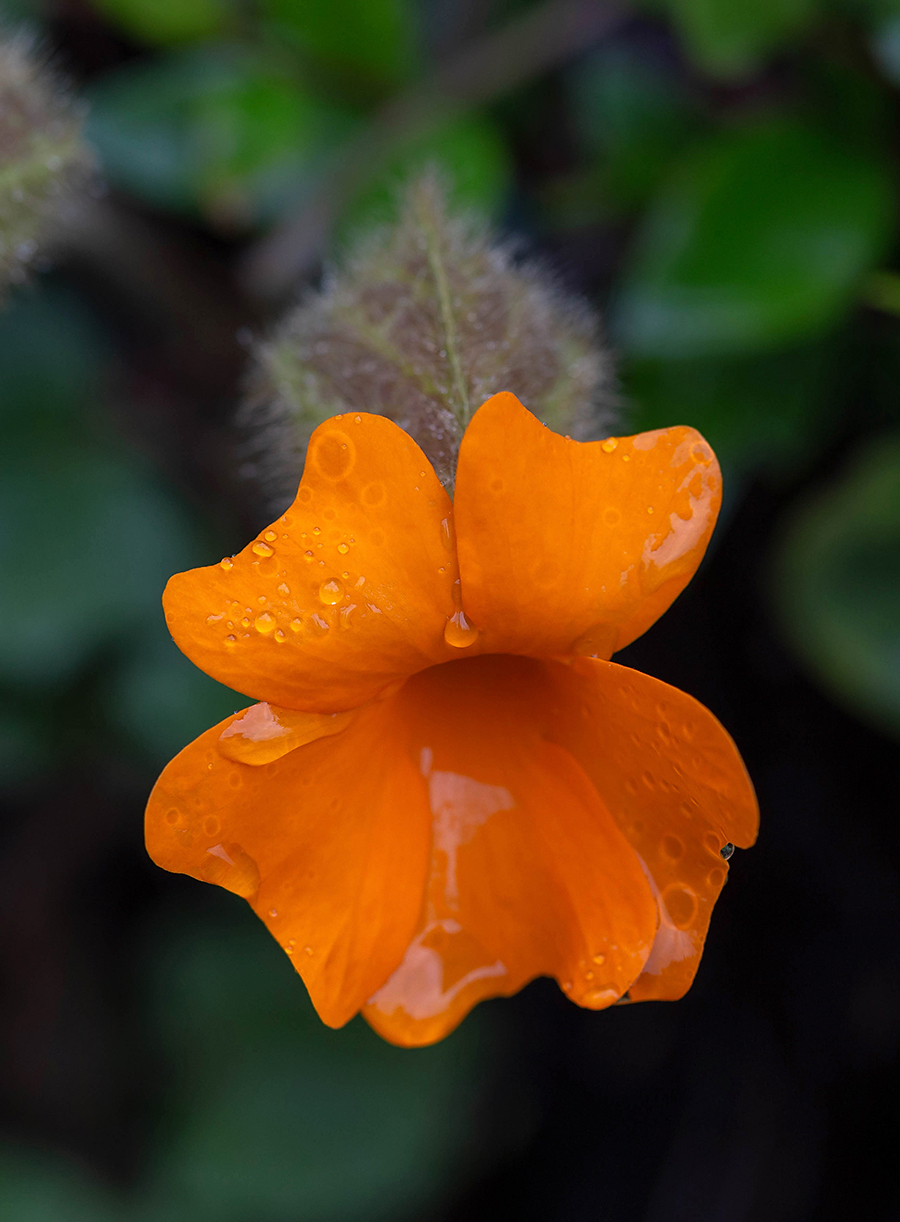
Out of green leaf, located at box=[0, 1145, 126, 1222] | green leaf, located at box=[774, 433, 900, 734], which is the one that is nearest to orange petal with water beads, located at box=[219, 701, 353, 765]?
green leaf, located at box=[774, 433, 900, 734]

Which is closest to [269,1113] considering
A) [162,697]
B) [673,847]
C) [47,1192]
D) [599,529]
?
[47,1192]

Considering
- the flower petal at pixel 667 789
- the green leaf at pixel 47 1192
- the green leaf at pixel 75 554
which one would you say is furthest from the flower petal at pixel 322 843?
the green leaf at pixel 47 1192

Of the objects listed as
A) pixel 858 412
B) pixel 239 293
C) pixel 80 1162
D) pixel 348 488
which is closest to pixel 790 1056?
pixel 858 412

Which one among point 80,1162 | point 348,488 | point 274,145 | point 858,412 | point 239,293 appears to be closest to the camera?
point 348,488

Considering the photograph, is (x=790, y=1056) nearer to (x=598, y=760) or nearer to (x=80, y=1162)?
(x=598, y=760)

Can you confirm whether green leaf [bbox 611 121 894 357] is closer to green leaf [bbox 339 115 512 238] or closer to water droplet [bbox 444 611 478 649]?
green leaf [bbox 339 115 512 238]

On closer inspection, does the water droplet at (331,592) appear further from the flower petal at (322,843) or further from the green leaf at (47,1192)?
the green leaf at (47,1192)
